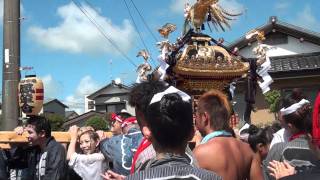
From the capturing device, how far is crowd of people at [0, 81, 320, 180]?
6.73ft

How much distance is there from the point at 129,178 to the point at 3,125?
5.59 m

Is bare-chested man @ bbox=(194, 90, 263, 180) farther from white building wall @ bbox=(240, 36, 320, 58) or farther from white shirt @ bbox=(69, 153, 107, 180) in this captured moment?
white building wall @ bbox=(240, 36, 320, 58)

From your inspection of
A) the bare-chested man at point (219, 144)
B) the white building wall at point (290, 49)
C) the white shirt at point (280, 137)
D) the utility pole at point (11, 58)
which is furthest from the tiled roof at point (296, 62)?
the bare-chested man at point (219, 144)

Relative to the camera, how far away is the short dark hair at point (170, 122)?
6.67 ft

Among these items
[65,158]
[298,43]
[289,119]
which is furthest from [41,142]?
[298,43]

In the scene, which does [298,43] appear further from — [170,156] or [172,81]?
[170,156]

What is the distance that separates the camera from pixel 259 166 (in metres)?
3.70

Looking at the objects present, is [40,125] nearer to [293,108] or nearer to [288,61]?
[293,108]

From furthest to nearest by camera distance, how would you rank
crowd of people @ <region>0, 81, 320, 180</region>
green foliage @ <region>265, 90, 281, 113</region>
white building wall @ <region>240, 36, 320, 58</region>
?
white building wall @ <region>240, 36, 320, 58</region>, green foliage @ <region>265, 90, 281, 113</region>, crowd of people @ <region>0, 81, 320, 180</region>

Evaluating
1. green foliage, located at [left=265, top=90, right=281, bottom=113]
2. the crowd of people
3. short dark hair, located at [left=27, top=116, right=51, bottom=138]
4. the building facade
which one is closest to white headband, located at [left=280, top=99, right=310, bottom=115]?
the crowd of people

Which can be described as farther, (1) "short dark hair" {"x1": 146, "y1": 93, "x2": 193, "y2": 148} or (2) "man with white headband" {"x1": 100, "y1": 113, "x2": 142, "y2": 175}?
(2) "man with white headband" {"x1": 100, "y1": 113, "x2": 142, "y2": 175}

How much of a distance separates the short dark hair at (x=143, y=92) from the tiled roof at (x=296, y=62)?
436 inches

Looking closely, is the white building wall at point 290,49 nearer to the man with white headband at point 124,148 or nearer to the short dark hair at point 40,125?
the short dark hair at point 40,125

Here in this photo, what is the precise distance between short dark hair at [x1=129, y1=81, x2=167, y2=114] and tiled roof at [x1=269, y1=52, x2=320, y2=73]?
1107cm
